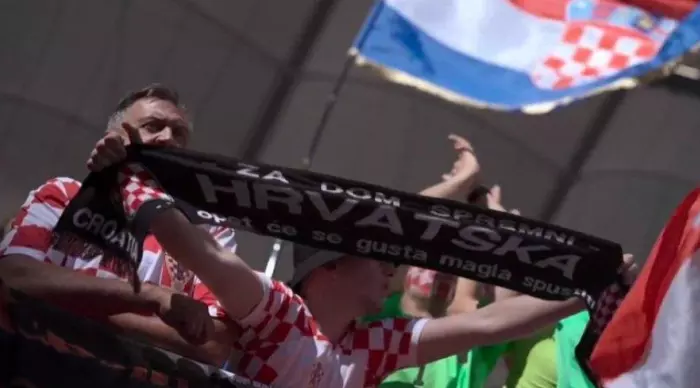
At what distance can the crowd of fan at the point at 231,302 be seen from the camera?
4.60 ft

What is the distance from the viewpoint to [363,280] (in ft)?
5.25

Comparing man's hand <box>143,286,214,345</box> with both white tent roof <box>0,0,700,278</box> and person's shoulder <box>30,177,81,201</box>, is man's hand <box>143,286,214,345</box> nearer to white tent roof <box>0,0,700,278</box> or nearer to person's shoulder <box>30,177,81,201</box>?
person's shoulder <box>30,177,81,201</box>

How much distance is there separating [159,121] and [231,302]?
449mm

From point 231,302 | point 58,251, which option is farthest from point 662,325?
point 58,251

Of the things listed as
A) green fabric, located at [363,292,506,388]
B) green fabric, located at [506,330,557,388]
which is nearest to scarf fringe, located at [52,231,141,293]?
green fabric, located at [363,292,506,388]

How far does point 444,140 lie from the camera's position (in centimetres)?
375

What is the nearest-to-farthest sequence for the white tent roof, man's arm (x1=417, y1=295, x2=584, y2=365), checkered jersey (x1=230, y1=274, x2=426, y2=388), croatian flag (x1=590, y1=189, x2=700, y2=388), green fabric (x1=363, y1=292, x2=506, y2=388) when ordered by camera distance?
croatian flag (x1=590, y1=189, x2=700, y2=388) < checkered jersey (x1=230, y1=274, x2=426, y2=388) < man's arm (x1=417, y1=295, x2=584, y2=365) < green fabric (x1=363, y1=292, x2=506, y2=388) < the white tent roof

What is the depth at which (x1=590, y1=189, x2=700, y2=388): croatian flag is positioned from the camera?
1360 millimetres

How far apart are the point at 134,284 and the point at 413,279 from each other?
0.90m

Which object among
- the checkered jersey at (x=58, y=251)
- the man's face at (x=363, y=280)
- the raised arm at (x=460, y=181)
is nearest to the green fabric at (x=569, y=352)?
the raised arm at (x=460, y=181)

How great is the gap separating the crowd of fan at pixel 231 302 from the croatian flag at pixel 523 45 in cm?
78

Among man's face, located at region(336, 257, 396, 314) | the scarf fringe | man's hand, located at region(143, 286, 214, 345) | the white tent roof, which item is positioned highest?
the white tent roof

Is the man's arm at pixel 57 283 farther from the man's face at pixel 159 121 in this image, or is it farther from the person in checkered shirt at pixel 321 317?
the man's face at pixel 159 121

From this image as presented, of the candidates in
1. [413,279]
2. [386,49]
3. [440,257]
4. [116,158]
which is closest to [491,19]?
[386,49]
